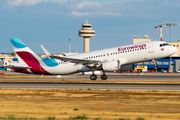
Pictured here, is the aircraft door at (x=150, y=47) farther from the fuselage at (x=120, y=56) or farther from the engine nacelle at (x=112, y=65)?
the engine nacelle at (x=112, y=65)

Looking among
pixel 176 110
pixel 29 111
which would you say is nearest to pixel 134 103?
pixel 176 110

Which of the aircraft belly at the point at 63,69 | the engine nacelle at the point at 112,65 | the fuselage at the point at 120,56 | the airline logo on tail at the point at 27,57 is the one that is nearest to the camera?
the fuselage at the point at 120,56

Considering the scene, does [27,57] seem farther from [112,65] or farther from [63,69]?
[112,65]

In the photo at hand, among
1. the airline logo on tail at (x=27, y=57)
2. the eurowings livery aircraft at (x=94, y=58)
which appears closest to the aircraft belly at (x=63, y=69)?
the eurowings livery aircraft at (x=94, y=58)

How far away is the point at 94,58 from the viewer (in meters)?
49.3

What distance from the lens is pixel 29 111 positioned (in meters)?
19.3

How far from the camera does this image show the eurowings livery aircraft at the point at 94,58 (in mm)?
46531

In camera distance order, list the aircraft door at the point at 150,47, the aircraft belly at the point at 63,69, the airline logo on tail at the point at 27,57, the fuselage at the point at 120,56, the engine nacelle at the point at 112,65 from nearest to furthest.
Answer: the aircraft door at the point at 150,47
the fuselage at the point at 120,56
the engine nacelle at the point at 112,65
the aircraft belly at the point at 63,69
the airline logo on tail at the point at 27,57

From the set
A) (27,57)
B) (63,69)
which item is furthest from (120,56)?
(27,57)

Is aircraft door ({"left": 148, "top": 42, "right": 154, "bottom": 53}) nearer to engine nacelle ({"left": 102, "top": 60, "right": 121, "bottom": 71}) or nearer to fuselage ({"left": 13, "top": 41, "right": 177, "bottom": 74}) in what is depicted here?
fuselage ({"left": 13, "top": 41, "right": 177, "bottom": 74})

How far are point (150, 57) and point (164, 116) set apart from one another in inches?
1195

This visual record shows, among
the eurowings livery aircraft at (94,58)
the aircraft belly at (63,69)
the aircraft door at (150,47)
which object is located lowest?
the aircraft belly at (63,69)

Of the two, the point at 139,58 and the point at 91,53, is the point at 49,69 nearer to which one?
the point at 91,53

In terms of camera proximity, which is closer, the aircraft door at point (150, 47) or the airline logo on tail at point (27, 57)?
the aircraft door at point (150, 47)
